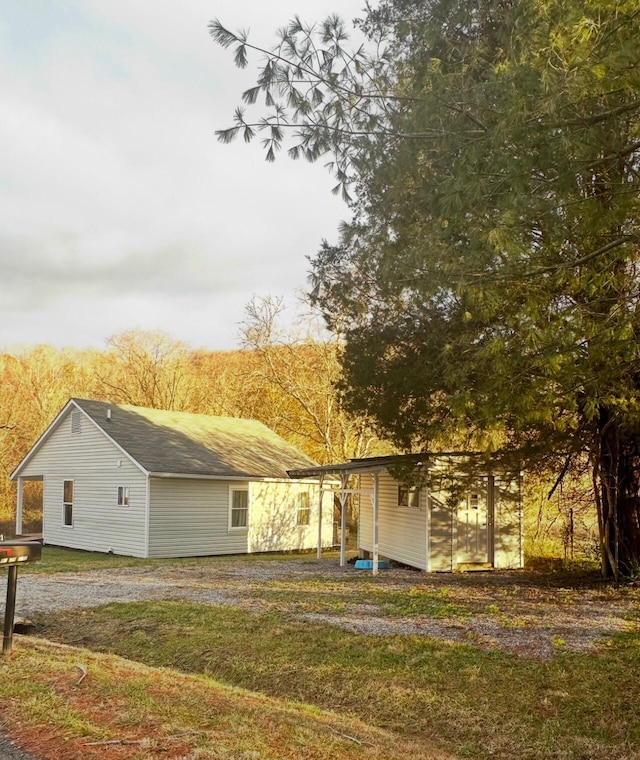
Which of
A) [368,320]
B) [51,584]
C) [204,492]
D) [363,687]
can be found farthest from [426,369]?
[204,492]

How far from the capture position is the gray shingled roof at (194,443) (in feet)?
67.3

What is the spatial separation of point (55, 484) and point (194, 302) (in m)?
24.7

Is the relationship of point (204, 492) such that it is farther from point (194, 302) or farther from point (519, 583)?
point (194, 302)

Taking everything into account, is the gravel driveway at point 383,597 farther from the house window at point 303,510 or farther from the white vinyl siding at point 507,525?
the house window at point 303,510

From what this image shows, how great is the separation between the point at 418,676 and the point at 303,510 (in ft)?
55.7

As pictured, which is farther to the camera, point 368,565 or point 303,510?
point 303,510

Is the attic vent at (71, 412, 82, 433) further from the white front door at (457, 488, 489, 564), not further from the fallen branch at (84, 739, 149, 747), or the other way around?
the fallen branch at (84, 739, 149, 747)

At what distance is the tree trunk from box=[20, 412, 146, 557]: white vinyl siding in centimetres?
1219

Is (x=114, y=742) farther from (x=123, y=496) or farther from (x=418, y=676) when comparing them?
(x=123, y=496)

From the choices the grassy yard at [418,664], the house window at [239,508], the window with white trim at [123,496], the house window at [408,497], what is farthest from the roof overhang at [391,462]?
the window with white trim at [123,496]

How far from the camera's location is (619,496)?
43.5 feet

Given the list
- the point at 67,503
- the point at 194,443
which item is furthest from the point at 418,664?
the point at 67,503

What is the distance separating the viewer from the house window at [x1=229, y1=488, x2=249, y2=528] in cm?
2153

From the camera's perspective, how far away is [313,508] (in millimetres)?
24531
